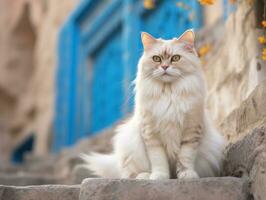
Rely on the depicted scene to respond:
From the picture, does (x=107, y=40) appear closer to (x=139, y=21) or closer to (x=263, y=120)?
(x=139, y=21)

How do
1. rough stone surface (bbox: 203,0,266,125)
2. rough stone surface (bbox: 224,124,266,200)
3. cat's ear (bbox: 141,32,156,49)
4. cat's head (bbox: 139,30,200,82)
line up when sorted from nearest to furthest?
1. rough stone surface (bbox: 224,124,266,200)
2. cat's head (bbox: 139,30,200,82)
3. cat's ear (bbox: 141,32,156,49)
4. rough stone surface (bbox: 203,0,266,125)

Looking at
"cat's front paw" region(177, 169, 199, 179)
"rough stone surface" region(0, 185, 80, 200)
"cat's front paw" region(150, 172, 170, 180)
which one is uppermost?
"cat's front paw" region(177, 169, 199, 179)

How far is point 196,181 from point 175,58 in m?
Answer: 0.69

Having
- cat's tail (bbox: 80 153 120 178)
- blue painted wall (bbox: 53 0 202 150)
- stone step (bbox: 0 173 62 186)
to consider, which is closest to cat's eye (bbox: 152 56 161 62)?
cat's tail (bbox: 80 153 120 178)

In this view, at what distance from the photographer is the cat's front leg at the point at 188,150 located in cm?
279

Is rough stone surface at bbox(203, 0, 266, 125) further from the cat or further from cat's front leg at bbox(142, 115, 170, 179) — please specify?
cat's front leg at bbox(142, 115, 170, 179)

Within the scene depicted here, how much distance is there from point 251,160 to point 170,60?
24.9 inches

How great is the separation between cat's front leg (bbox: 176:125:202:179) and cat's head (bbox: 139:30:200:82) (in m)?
0.27

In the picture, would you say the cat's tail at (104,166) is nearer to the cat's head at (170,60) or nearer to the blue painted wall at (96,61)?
the cat's head at (170,60)

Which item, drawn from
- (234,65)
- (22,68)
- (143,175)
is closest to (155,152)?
(143,175)

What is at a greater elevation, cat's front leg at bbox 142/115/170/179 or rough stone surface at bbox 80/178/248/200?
cat's front leg at bbox 142/115/170/179

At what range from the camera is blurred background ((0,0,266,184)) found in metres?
3.74

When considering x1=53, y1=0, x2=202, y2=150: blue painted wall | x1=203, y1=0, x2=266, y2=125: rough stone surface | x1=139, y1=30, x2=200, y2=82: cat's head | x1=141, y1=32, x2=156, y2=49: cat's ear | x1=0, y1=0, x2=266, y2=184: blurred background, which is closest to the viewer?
x1=139, y1=30, x2=200, y2=82: cat's head

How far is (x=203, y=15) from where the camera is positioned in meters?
5.56
